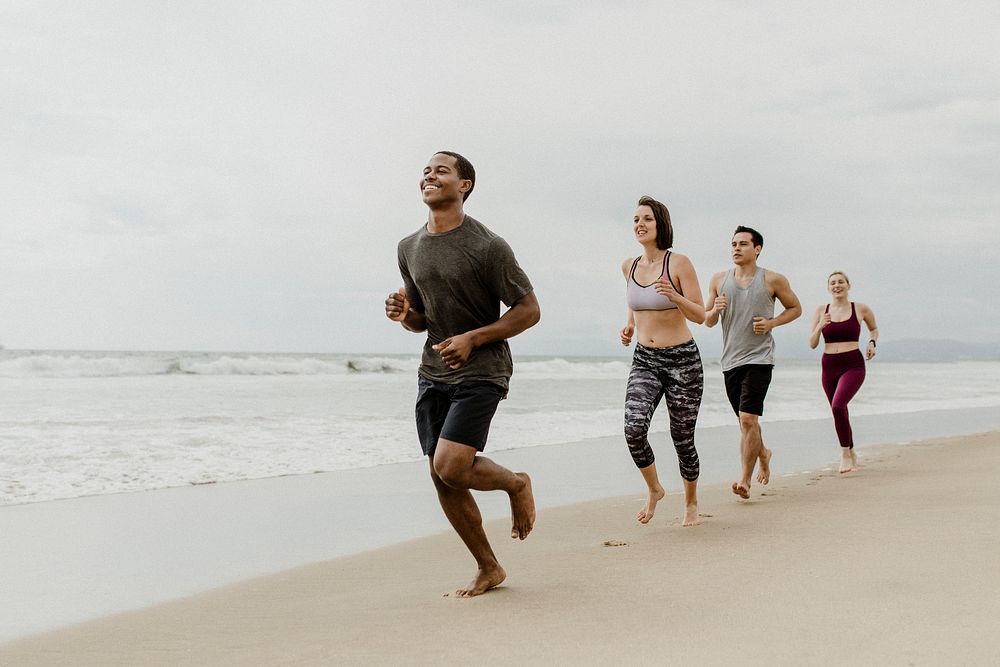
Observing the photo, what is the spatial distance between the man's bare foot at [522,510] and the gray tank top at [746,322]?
3.28 meters

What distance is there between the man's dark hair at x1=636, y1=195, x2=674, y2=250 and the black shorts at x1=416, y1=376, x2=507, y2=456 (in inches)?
86.5

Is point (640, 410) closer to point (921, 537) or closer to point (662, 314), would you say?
point (662, 314)

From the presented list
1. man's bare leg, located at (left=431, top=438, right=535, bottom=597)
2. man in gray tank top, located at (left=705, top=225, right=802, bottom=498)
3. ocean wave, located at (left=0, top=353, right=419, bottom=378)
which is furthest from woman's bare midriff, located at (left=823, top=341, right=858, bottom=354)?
ocean wave, located at (left=0, top=353, right=419, bottom=378)

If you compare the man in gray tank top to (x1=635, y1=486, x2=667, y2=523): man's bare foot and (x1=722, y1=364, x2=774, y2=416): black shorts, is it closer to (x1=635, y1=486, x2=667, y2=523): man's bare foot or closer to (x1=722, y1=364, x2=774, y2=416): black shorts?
(x1=722, y1=364, x2=774, y2=416): black shorts

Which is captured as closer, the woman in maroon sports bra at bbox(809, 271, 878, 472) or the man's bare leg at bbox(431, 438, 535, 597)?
the man's bare leg at bbox(431, 438, 535, 597)

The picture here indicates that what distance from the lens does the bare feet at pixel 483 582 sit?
3.93m

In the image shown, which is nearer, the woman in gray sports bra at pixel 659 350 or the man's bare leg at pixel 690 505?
the woman in gray sports bra at pixel 659 350

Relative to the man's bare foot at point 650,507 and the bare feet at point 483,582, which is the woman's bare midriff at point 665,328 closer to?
the man's bare foot at point 650,507

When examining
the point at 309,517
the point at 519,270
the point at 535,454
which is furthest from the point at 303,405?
the point at 519,270

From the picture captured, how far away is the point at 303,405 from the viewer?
17.0m

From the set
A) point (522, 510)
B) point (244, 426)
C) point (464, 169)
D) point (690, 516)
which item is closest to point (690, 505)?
point (690, 516)

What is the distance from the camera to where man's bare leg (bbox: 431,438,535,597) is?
12.2ft

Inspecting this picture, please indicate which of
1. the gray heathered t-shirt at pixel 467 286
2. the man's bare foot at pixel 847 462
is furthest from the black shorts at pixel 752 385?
the gray heathered t-shirt at pixel 467 286

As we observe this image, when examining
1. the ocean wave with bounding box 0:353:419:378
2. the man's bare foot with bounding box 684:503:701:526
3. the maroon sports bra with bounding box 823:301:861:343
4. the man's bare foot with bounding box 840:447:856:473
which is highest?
the maroon sports bra with bounding box 823:301:861:343
